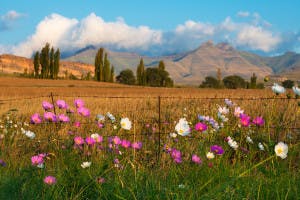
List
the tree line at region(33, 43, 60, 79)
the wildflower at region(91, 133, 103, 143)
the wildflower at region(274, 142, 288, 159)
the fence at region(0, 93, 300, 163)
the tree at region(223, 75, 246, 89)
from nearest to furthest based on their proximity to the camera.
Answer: the wildflower at region(274, 142, 288, 159)
the wildflower at region(91, 133, 103, 143)
the fence at region(0, 93, 300, 163)
the tree line at region(33, 43, 60, 79)
the tree at region(223, 75, 246, 89)

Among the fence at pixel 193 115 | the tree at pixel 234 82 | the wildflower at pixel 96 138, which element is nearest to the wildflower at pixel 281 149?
the fence at pixel 193 115

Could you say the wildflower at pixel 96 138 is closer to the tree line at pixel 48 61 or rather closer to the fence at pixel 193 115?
the fence at pixel 193 115

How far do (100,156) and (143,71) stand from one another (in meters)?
73.9

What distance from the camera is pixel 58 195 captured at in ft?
8.97

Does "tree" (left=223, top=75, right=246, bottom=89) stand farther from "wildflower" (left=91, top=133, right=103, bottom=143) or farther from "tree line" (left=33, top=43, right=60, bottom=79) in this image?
"wildflower" (left=91, top=133, right=103, bottom=143)

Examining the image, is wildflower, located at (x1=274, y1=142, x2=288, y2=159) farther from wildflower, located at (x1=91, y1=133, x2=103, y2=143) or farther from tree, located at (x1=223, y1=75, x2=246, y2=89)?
tree, located at (x1=223, y1=75, x2=246, y2=89)

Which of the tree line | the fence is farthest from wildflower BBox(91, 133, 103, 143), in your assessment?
the tree line

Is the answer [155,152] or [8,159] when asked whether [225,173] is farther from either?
[8,159]

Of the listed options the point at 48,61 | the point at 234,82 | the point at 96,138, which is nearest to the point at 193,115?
the point at 96,138

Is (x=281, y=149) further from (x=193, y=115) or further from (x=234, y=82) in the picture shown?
(x=234, y=82)

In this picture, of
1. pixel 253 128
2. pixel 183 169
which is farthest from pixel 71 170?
pixel 253 128

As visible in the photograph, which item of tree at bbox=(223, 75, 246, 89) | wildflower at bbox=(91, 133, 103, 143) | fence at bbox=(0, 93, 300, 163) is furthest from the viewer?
tree at bbox=(223, 75, 246, 89)

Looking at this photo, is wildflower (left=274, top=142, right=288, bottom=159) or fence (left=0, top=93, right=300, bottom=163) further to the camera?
fence (left=0, top=93, right=300, bottom=163)

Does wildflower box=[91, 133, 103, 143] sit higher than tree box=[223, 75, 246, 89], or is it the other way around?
tree box=[223, 75, 246, 89]
